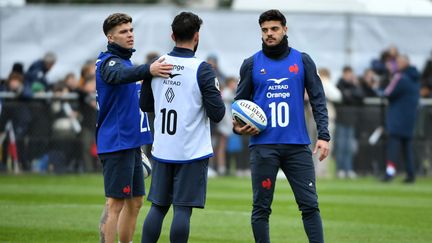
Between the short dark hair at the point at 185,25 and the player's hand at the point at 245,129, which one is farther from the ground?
the short dark hair at the point at 185,25

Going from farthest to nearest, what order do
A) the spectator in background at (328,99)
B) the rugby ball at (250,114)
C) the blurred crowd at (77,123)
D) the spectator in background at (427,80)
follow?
the spectator in background at (427,80)
the spectator in background at (328,99)
the blurred crowd at (77,123)
the rugby ball at (250,114)

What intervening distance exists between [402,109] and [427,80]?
3516mm

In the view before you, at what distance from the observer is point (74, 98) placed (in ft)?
76.7


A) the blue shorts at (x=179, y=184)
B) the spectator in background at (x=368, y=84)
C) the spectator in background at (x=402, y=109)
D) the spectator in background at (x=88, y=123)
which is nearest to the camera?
the blue shorts at (x=179, y=184)

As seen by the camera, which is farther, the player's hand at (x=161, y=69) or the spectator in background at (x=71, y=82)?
the spectator in background at (x=71, y=82)

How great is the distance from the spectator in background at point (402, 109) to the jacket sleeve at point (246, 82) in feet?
41.5

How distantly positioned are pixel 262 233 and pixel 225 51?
1591 cm

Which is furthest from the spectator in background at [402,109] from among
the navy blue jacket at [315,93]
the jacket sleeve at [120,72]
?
the jacket sleeve at [120,72]

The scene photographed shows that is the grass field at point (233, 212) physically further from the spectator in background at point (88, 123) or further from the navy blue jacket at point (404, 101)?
the navy blue jacket at point (404, 101)

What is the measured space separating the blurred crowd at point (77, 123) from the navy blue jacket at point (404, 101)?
0.18 meters

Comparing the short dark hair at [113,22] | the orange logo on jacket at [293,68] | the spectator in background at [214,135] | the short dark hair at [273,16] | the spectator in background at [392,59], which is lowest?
the spectator in background at [214,135]

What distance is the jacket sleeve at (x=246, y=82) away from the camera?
10117 millimetres

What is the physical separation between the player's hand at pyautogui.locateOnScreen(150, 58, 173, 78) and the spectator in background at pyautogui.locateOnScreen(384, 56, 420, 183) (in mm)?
13695

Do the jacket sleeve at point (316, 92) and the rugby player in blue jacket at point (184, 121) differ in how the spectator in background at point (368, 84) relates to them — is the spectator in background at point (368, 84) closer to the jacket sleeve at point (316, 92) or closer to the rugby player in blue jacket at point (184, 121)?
the jacket sleeve at point (316, 92)
